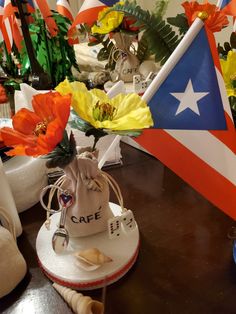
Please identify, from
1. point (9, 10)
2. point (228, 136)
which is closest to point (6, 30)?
point (9, 10)

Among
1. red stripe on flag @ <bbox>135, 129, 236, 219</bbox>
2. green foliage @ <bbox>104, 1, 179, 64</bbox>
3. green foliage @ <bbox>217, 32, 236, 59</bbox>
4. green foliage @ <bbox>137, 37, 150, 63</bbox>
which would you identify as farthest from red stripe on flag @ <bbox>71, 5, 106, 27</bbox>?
red stripe on flag @ <bbox>135, 129, 236, 219</bbox>

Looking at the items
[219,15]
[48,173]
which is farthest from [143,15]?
[48,173]

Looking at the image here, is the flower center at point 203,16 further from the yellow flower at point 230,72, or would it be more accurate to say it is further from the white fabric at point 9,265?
the white fabric at point 9,265

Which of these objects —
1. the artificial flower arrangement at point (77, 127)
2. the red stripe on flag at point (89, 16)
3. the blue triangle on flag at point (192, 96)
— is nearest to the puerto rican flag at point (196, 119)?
the blue triangle on flag at point (192, 96)

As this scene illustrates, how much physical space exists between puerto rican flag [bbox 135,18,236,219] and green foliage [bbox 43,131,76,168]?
0.50ft

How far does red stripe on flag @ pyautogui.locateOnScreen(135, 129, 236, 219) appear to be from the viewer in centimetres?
50

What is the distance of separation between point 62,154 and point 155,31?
0.42m

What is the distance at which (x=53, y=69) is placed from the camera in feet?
3.48

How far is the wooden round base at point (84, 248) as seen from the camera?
1.53ft

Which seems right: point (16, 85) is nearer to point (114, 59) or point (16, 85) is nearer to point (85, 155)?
point (114, 59)

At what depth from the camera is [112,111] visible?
1.37 feet

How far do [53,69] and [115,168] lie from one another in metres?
0.49

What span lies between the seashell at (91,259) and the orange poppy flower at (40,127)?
21 cm

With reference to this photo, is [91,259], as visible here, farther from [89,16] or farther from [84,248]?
[89,16]
